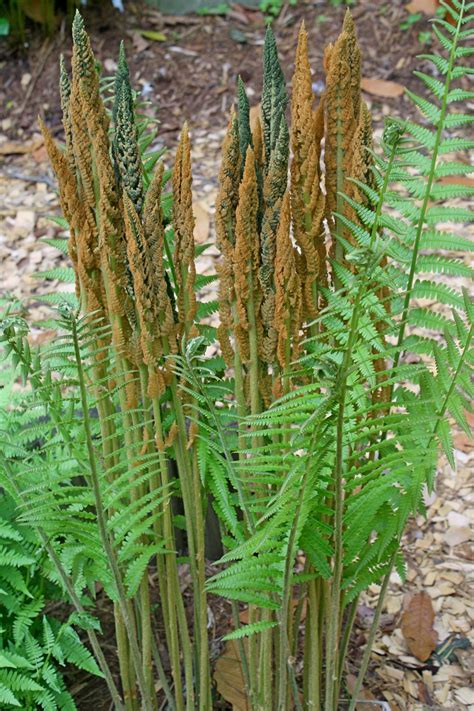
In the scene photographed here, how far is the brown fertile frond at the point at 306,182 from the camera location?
4.20 ft

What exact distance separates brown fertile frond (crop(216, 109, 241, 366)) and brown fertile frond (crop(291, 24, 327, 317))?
0.09 metres

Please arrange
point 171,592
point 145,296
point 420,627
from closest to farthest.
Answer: point 145,296, point 171,592, point 420,627

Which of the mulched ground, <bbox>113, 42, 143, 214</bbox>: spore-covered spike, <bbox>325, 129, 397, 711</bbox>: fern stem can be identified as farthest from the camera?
the mulched ground

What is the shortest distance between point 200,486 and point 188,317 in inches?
12.3

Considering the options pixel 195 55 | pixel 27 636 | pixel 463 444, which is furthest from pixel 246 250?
pixel 195 55

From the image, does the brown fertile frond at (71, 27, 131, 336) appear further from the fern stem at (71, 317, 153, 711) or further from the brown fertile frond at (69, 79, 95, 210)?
the fern stem at (71, 317, 153, 711)

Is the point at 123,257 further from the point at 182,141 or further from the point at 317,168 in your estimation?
the point at 317,168

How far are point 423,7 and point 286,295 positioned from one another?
4.02 meters

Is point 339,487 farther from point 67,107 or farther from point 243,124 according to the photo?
point 67,107

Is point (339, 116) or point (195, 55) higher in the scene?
point (195, 55)

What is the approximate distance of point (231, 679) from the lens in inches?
73.5

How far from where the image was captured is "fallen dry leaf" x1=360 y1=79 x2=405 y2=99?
429cm

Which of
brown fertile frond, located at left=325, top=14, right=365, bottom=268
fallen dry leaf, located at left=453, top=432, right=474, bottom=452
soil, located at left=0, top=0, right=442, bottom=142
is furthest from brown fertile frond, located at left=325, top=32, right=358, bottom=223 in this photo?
soil, located at left=0, top=0, right=442, bottom=142

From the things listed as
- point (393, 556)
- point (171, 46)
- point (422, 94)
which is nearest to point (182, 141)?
point (393, 556)
